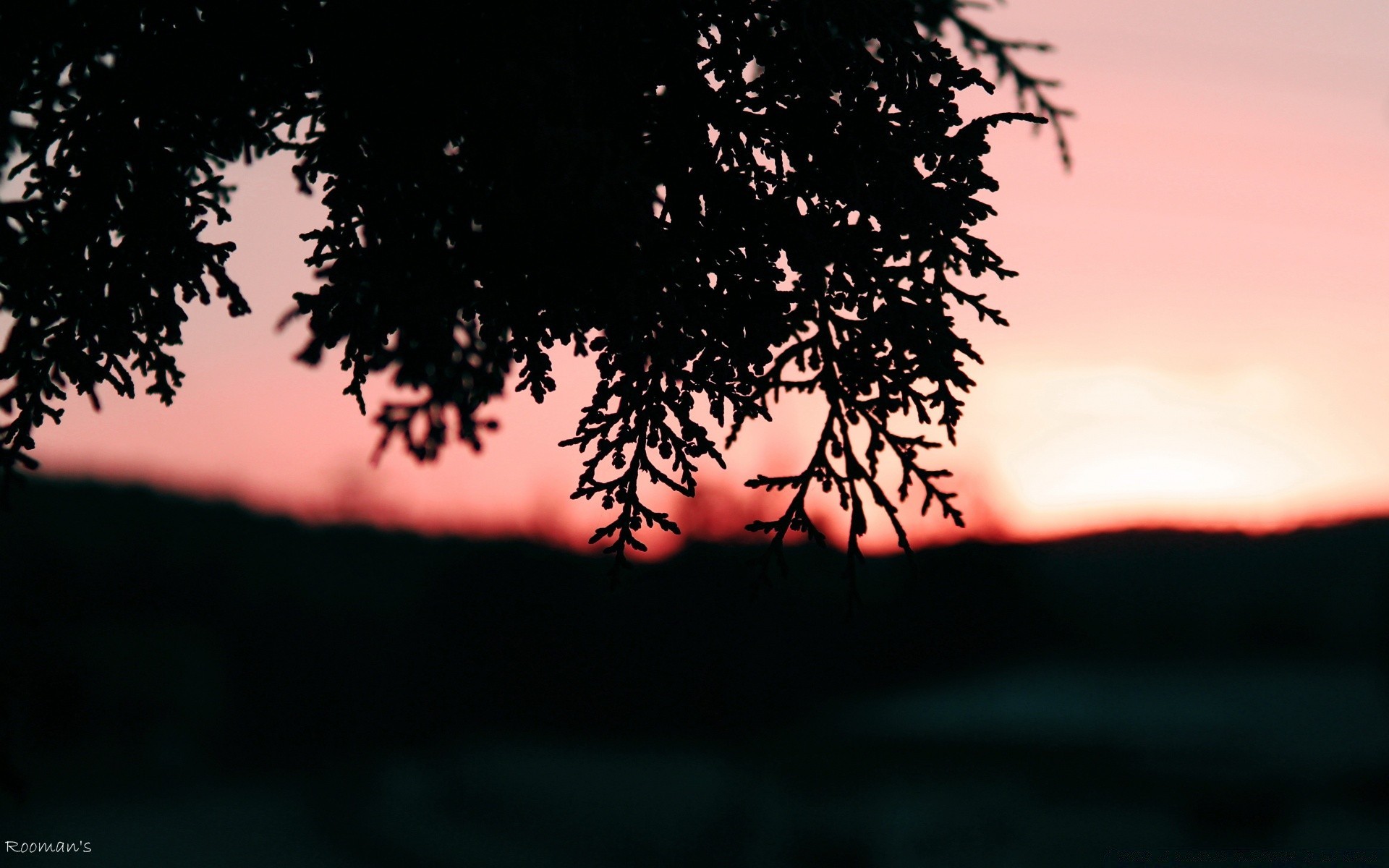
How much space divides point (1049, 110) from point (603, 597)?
1673 inches

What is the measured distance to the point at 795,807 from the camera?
131 feet

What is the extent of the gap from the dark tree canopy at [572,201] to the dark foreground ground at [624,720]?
103 feet

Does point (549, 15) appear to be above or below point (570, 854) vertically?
above

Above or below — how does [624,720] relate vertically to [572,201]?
below

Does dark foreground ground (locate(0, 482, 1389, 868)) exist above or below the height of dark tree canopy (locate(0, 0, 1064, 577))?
below

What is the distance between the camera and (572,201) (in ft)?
11.9

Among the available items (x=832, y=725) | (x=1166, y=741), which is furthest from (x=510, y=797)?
(x=1166, y=741)

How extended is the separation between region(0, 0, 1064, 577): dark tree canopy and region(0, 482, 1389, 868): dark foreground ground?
31268 mm

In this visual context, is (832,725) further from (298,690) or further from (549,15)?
(549,15)

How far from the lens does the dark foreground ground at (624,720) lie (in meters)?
36.7

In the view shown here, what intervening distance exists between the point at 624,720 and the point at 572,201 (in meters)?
48.4

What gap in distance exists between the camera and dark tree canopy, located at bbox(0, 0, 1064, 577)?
150 inches

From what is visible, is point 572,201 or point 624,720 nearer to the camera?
point 572,201

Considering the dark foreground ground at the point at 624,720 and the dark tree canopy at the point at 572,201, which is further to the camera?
the dark foreground ground at the point at 624,720
